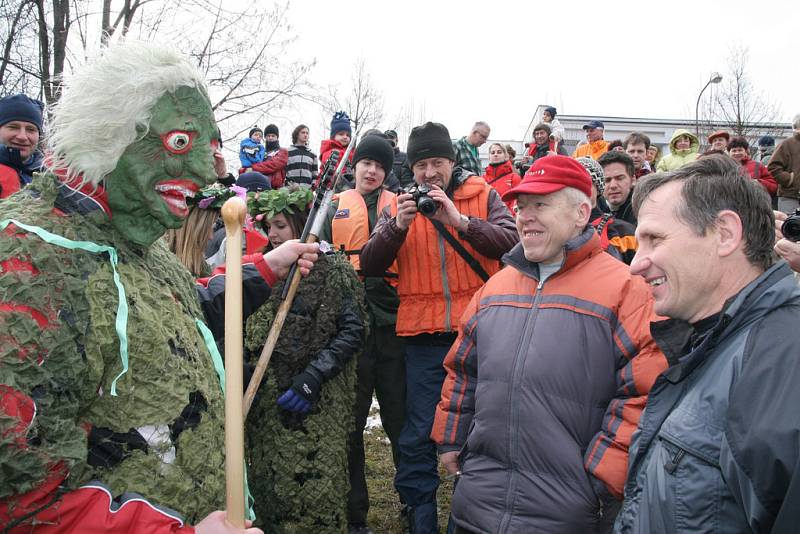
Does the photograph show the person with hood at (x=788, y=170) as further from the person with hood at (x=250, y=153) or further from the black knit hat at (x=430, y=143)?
the person with hood at (x=250, y=153)

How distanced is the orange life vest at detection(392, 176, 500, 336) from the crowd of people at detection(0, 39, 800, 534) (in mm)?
14

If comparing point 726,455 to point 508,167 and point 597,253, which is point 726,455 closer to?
point 597,253

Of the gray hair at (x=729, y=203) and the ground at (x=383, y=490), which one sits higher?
the gray hair at (x=729, y=203)

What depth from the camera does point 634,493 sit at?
1783 mm

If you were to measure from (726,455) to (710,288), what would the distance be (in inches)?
19.3

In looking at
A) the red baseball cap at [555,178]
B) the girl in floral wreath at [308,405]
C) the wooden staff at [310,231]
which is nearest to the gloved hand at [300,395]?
the girl in floral wreath at [308,405]

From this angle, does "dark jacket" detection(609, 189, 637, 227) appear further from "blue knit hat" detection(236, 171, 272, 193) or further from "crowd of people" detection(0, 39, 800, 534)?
"blue knit hat" detection(236, 171, 272, 193)

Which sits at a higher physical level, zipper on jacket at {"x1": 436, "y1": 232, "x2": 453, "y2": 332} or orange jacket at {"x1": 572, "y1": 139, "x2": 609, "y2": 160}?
orange jacket at {"x1": 572, "y1": 139, "x2": 609, "y2": 160}

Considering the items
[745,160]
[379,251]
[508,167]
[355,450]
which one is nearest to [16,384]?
[379,251]

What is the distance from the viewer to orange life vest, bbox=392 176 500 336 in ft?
12.0

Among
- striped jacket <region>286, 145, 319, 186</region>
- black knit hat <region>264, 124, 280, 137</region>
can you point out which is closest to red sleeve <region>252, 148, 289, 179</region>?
striped jacket <region>286, 145, 319, 186</region>

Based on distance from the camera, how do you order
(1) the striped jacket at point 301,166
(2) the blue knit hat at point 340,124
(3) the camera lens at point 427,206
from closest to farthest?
(3) the camera lens at point 427,206 → (2) the blue knit hat at point 340,124 → (1) the striped jacket at point 301,166

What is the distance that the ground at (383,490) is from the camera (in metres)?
4.16

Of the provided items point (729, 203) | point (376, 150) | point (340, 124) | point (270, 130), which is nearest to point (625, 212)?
point (376, 150)
